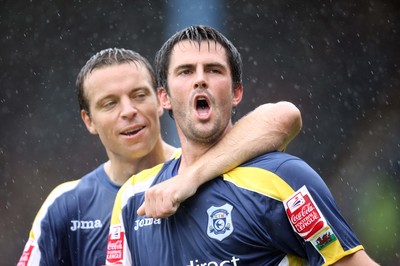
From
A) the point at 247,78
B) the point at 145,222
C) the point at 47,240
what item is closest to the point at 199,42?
the point at 145,222

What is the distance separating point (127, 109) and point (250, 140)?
121cm

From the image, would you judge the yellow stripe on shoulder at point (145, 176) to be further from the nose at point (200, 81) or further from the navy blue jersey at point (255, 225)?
the nose at point (200, 81)

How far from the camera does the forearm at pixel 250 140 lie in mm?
3004

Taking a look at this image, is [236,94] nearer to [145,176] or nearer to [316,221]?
[145,176]

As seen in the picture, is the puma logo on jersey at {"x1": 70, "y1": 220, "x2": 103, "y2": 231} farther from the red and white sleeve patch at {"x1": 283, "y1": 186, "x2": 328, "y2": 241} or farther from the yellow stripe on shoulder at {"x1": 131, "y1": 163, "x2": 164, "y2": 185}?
the red and white sleeve patch at {"x1": 283, "y1": 186, "x2": 328, "y2": 241}

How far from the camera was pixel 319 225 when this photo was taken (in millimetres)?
2652

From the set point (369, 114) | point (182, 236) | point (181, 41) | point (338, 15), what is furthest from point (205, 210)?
point (338, 15)

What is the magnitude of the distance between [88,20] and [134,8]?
651mm

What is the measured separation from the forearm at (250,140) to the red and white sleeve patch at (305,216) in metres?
0.38

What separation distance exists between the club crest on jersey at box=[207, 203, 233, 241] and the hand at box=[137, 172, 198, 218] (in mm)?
135

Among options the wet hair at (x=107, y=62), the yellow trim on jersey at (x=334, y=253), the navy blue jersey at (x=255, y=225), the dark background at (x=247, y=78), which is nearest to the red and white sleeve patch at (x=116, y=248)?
the navy blue jersey at (x=255, y=225)

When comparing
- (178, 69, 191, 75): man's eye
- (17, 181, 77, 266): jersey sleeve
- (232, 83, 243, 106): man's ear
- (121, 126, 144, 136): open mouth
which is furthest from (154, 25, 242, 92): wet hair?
(17, 181, 77, 266): jersey sleeve

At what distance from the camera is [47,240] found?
13.9ft

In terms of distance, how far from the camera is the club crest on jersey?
112 inches
